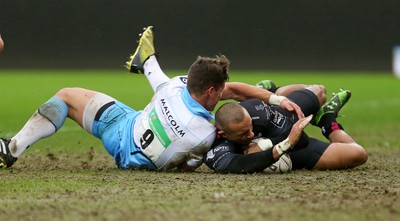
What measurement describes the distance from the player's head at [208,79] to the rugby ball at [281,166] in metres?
0.86

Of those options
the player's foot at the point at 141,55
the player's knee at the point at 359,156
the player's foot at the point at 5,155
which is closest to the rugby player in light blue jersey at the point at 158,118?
the player's foot at the point at 5,155

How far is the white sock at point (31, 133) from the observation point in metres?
8.08

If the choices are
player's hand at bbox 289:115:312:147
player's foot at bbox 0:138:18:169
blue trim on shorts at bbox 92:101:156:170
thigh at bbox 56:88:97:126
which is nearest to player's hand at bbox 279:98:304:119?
player's hand at bbox 289:115:312:147

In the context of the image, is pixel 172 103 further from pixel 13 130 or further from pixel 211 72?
pixel 13 130

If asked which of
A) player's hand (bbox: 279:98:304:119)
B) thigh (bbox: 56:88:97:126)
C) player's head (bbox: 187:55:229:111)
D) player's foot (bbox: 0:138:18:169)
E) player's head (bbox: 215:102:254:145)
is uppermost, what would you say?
player's head (bbox: 187:55:229:111)

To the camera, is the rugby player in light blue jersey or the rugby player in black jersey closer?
the rugby player in black jersey

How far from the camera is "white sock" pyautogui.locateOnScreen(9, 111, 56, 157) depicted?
8.08m

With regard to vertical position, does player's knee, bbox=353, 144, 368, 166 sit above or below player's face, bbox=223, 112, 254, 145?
below

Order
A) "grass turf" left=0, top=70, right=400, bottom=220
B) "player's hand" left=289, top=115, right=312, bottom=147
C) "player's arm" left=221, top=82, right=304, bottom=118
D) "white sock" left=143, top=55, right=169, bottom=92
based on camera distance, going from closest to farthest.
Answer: "grass turf" left=0, top=70, right=400, bottom=220 < "player's hand" left=289, top=115, right=312, bottom=147 < "player's arm" left=221, top=82, right=304, bottom=118 < "white sock" left=143, top=55, right=169, bottom=92

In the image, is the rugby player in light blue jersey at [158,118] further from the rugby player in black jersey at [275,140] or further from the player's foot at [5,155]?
the rugby player in black jersey at [275,140]

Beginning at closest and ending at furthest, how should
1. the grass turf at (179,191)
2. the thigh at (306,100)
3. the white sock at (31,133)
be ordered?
1. the grass turf at (179,191)
2. the white sock at (31,133)
3. the thigh at (306,100)

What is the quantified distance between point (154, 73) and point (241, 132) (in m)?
1.48

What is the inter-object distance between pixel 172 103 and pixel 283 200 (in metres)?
2.17

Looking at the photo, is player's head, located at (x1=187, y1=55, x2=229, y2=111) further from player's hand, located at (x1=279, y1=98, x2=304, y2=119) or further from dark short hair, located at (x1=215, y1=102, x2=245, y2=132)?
player's hand, located at (x1=279, y1=98, x2=304, y2=119)
